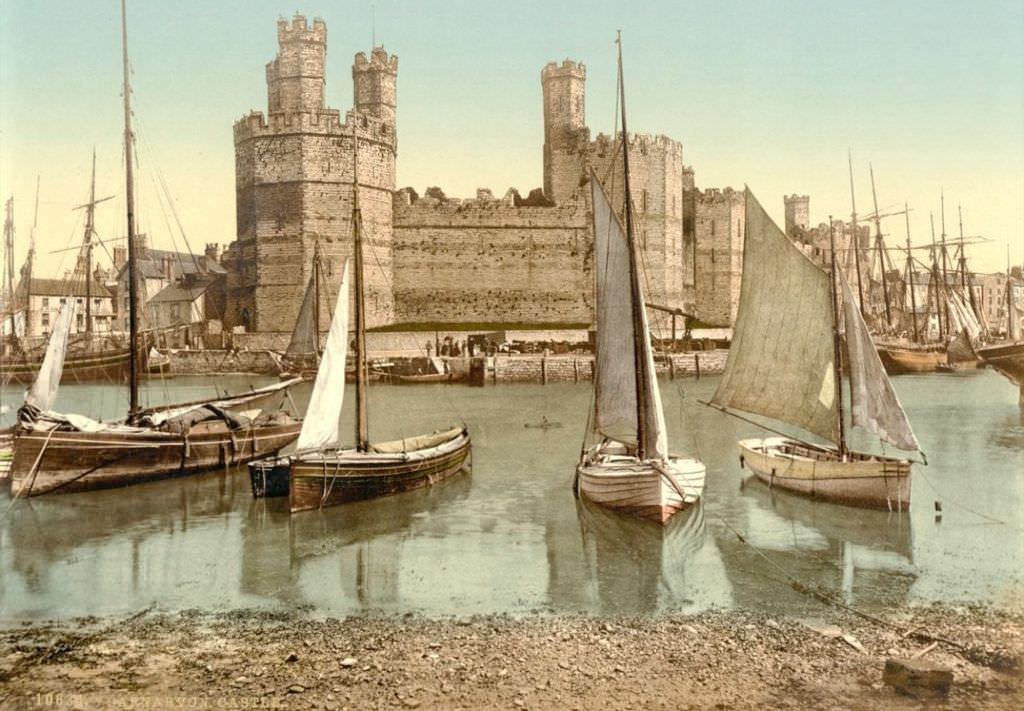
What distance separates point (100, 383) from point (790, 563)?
46543 mm

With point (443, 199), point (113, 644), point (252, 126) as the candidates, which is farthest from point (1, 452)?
point (443, 199)

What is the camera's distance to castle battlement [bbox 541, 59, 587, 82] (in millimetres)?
65625

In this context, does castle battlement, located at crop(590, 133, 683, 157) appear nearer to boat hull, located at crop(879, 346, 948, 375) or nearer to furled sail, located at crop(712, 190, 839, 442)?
boat hull, located at crop(879, 346, 948, 375)

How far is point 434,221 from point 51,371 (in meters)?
42.3

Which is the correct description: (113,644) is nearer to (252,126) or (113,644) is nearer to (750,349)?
(750,349)

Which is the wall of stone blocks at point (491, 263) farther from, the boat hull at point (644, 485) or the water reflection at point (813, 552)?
the boat hull at point (644, 485)

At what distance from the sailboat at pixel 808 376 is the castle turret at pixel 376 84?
4356 centimetres

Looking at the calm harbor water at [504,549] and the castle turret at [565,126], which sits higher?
the castle turret at [565,126]

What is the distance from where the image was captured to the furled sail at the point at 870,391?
20.6m

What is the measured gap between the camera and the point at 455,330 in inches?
2398

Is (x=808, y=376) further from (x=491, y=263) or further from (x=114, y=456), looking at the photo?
(x=491, y=263)

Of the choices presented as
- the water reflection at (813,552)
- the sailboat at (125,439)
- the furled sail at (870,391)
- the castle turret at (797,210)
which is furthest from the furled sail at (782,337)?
the castle turret at (797,210)

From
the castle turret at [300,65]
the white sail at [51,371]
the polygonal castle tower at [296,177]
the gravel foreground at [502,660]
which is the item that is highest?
the castle turret at [300,65]

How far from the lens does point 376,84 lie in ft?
206
